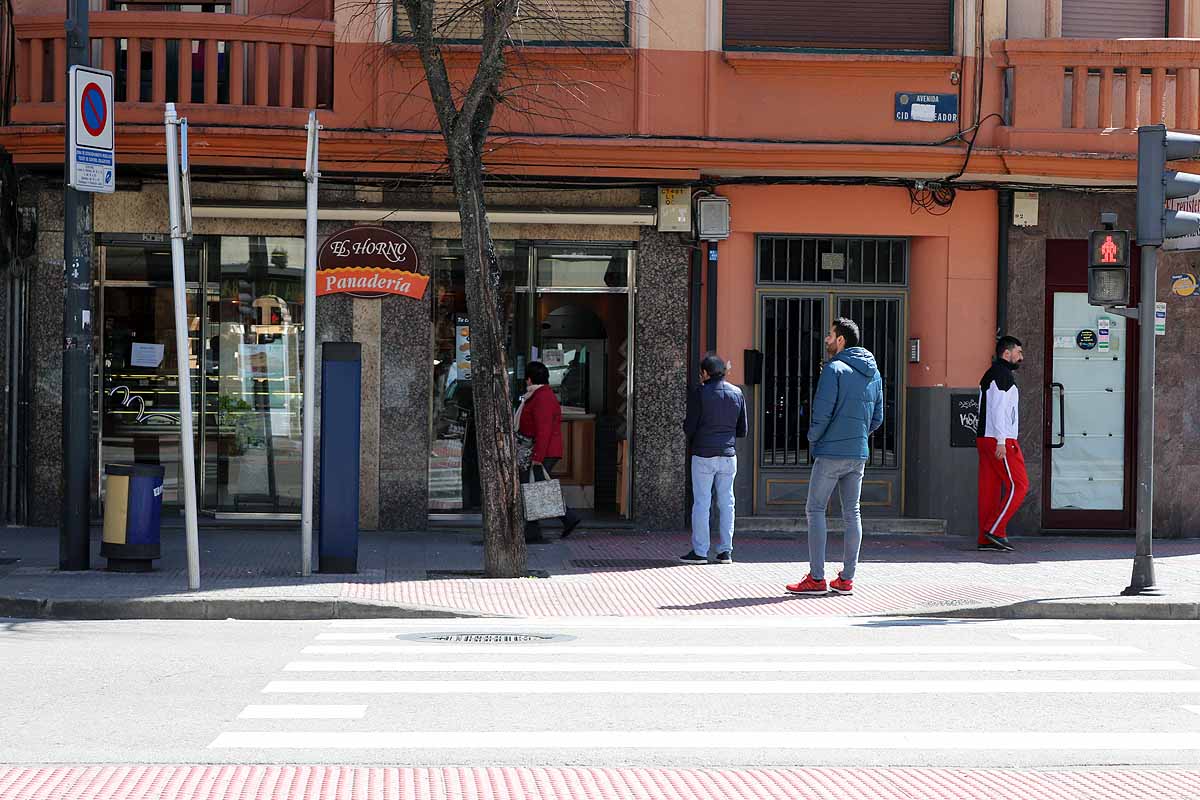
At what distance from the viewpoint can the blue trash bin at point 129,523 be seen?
Answer: 39.5 feet

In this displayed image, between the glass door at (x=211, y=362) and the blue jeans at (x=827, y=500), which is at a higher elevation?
the glass door at (x=211, y=362)

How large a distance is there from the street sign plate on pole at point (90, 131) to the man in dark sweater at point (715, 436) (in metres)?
5.42

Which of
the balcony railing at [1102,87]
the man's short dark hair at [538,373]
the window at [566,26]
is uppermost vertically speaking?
the window at [566,26]

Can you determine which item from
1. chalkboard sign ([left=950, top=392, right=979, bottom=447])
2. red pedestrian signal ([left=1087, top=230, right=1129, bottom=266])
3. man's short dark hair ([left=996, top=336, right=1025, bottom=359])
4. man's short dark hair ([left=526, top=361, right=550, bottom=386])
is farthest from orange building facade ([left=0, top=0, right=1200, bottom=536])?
red pedestrian signal ([left=1087, top=230, right=1129, bottom=266])

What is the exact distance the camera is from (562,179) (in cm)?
1562

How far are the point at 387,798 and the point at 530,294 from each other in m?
→ 10.6

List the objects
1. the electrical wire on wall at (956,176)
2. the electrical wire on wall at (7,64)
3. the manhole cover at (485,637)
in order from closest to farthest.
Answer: the manhole cover at (485,637)
the electrical wire on wall at (7,64)
the electrical wire on wall at (956,176)

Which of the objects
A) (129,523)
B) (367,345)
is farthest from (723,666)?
(367,345)

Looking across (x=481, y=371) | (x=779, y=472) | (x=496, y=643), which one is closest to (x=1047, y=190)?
(x=779, y=472)

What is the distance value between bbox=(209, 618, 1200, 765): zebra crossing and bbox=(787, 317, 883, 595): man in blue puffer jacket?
51.6 inches

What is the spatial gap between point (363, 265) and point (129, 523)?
14.7 feet

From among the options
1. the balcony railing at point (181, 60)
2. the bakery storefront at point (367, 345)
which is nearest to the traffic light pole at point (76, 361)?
the balcony railing at point (181, 60)

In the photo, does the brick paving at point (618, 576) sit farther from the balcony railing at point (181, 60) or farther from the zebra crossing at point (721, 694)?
the balcony railing at point (181, 60)

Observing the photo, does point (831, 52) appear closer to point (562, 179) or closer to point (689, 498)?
point (562, 179)
